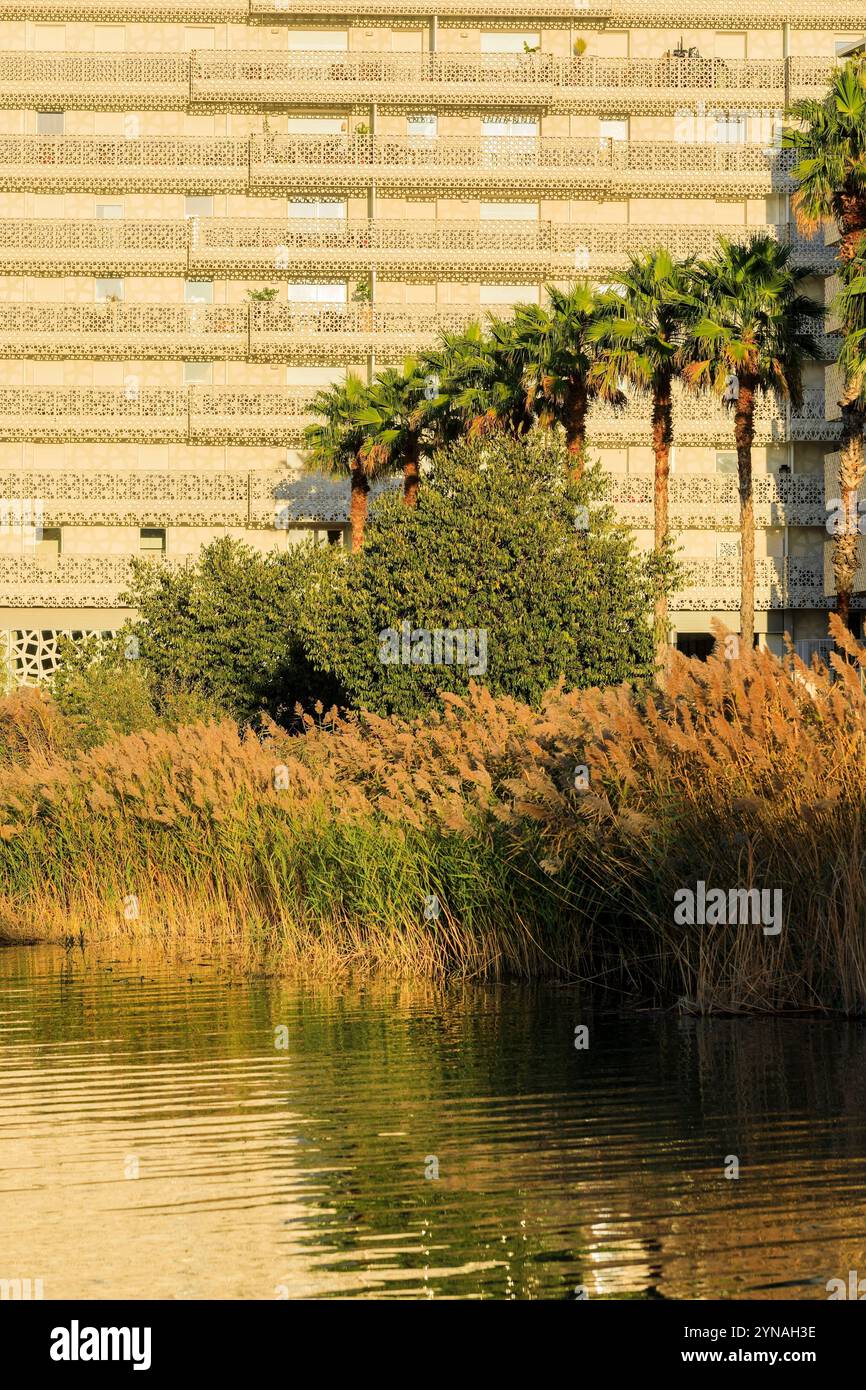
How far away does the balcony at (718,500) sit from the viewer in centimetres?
6800

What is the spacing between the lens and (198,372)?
69.2m

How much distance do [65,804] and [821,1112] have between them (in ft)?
41.5

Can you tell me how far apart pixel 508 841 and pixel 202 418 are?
53519mm

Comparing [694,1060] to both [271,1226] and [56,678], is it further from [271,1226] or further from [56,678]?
[56,678]

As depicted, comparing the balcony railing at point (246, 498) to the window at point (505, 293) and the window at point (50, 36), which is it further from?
the window at point (50, 36)

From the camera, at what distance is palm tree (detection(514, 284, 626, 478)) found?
4591 centimetres

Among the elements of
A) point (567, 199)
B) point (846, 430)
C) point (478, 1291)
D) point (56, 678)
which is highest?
point (567, 199)

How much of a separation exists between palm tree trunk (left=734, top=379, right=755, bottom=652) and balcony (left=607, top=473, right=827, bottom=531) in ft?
50.4

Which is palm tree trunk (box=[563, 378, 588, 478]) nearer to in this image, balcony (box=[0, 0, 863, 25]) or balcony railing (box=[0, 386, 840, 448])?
balcony railing (box=[0, 386, 840, 448])

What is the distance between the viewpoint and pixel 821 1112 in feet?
33.9

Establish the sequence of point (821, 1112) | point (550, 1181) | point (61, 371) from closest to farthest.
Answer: point (550, 1181), point (821, 1112), point (61, 371)

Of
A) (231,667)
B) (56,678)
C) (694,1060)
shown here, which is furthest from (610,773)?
(231,667)

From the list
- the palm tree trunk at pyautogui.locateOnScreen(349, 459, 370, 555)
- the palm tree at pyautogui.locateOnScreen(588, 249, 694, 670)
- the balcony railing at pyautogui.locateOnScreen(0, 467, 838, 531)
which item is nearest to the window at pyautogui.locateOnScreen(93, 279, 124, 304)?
the balcony railing at pyautogui.locateOnScreen(0, 467, 838, 531)

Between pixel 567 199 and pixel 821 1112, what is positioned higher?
Answer: pixel 567 199
